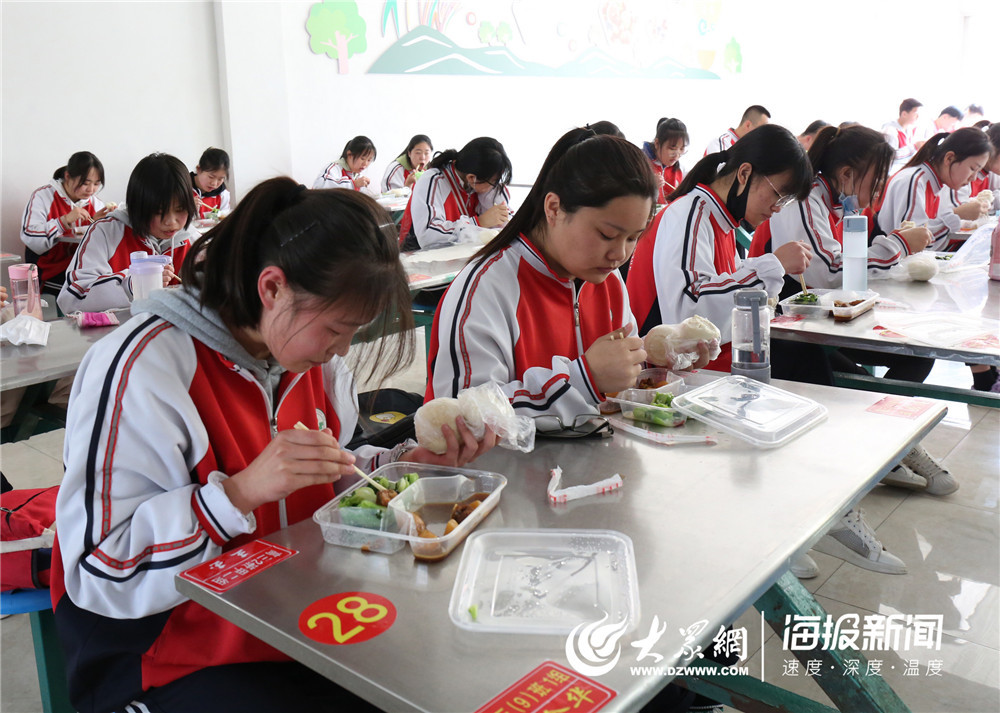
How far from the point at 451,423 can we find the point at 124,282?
2.27 m

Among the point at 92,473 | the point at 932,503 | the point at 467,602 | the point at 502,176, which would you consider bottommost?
the point at 932,503

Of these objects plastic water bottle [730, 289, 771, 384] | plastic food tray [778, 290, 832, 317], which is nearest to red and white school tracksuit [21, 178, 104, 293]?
plastic food tray [778, 290, 832, 317]

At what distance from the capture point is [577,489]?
4.23ft

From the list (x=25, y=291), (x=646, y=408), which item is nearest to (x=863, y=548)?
(x=646, y=408)

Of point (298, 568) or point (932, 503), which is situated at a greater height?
point (298, 568)

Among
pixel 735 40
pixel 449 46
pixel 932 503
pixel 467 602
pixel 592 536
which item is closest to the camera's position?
pixel 467 602

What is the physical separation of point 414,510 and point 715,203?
1775 millimetres

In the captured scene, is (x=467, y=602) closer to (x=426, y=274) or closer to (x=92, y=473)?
(x=92, y=473)

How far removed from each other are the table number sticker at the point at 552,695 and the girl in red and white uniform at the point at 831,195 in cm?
262

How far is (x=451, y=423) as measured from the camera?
53.8 inches

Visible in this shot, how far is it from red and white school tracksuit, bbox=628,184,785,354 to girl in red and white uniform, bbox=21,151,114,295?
4204mm

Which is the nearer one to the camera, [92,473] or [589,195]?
[92,473]

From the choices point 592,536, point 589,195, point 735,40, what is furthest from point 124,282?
point 735,40

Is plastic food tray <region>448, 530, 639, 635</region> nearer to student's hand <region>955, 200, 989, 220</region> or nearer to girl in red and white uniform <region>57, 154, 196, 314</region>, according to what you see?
girl in red and white uniform <region>57, 154, 196, 314</region>
